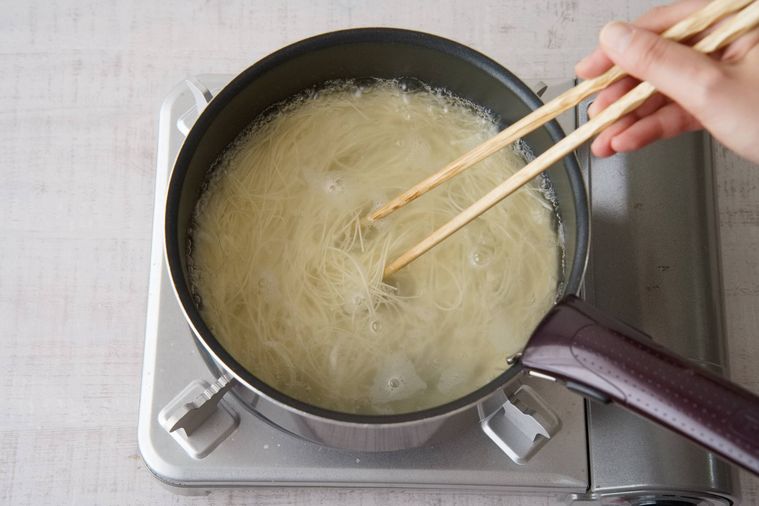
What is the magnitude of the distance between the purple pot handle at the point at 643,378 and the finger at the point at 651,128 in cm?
29

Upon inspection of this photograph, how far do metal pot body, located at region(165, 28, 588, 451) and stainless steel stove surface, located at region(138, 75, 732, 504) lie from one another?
74mm

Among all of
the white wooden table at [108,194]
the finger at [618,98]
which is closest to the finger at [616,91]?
the finger at [618,98]

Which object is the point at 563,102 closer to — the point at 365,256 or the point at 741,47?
the point at 741,47

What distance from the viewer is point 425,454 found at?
966 millimetres

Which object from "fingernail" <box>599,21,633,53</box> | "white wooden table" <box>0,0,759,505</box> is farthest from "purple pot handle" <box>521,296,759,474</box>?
"white wooden table" <box>0,0,759,505</box>

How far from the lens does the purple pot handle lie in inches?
24.0

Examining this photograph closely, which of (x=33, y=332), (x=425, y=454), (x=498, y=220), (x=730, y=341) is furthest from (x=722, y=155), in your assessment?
(x=33, y=332)

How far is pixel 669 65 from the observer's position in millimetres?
715

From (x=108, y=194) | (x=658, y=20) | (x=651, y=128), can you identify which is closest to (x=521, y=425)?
(x=651, y=128)

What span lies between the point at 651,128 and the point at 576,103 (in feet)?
0.63

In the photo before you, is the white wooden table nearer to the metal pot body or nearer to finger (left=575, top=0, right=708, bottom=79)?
→ the metal pot body

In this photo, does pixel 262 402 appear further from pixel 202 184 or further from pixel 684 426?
pixel 684 426

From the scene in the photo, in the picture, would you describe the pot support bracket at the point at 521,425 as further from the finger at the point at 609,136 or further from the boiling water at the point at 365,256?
the finger at the point at 609,136

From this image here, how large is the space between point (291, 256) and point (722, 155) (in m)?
0.76
